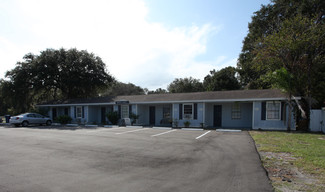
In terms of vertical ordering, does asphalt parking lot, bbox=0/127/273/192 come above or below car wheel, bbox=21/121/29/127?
above

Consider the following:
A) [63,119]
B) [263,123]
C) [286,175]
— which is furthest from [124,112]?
[286,175]

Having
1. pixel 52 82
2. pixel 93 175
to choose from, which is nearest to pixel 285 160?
pixel 93 175

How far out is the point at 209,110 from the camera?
1892 centimetres

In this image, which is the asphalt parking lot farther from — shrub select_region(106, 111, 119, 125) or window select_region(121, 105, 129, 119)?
window select_region(121, 105, 129, 119)

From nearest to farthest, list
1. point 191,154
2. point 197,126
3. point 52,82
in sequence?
point 191,154, point 197,126, point 52,82

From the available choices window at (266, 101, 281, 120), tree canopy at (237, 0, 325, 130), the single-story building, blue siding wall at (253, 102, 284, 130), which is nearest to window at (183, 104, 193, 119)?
the single-story building

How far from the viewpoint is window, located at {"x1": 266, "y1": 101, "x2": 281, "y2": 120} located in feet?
49.9

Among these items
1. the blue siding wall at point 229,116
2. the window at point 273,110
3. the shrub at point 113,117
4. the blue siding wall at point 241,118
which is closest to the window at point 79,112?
the shrub at point 113,117

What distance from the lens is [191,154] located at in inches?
287

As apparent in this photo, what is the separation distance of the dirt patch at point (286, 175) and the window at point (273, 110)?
9.35 m

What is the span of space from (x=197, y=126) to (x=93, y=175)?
44.6 ft

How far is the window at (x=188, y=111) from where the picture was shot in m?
18.2

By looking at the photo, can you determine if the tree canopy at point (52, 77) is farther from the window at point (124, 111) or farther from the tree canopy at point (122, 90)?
the tree canopy at point (122, 90)

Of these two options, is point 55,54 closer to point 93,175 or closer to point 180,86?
point 180,86
